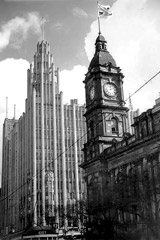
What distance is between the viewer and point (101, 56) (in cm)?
6475

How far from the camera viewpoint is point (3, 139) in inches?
6329

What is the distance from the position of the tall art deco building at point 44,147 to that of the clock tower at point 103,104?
46332 mm

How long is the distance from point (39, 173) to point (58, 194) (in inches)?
340

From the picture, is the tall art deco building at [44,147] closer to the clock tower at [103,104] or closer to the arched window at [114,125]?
the clock tower at [103,104]

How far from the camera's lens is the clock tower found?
59188mm

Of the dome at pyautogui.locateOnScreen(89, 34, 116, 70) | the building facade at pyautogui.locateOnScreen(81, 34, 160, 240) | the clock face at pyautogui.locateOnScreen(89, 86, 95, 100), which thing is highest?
the dome at pyautogui.locateOnScreen(89, 34, 116, 70)

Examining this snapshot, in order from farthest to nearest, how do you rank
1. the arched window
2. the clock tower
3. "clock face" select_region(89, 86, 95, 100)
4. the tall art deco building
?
1. the tall art deco building
2. "clock face" select_region(89, 86, 95, 100)
3. the arched window
4. the clock tower

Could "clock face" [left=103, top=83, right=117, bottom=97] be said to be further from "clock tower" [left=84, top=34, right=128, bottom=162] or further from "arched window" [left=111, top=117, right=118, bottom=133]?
"arched window" [left=111, top=117, right=118, bottom=133]

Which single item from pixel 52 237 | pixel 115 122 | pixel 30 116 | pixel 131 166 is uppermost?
pixel 30 116

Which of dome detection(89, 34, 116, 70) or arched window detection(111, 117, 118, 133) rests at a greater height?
dome detection(89, 34, 116, 70)

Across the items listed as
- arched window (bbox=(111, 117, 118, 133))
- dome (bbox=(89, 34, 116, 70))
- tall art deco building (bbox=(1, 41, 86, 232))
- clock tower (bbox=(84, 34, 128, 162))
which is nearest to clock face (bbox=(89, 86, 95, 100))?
clock tower (bbox=(84, 34, 128, 162))

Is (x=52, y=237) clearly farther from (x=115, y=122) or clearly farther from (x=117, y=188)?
(x=115, y=122)

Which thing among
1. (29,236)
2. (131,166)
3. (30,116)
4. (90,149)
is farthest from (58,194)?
(29,236)

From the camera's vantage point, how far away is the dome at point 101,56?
209 ft
